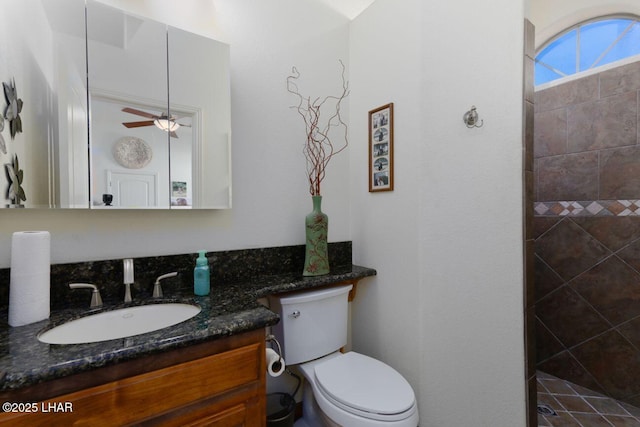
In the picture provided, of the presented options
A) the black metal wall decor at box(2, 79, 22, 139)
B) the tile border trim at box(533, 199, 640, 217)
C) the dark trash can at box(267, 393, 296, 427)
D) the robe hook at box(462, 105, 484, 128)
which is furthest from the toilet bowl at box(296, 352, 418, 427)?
the tile border trim at box(533, 199, 640, 217)

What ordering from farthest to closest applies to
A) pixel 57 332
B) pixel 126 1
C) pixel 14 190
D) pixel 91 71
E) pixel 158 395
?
pixel 126 1 → pixel 91 71 → pixel 14 190 → pixel 57 332 → pixel 158 395

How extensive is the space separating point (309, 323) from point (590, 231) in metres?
2.09

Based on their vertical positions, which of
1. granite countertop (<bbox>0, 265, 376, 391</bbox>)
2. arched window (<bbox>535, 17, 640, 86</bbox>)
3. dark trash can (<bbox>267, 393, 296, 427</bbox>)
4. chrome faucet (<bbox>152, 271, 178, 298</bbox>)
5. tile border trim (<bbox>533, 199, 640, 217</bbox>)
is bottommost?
dark trash can (<bbox>267, 393, 296, 427</bbox>)

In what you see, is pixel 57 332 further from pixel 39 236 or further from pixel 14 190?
pixel 14 190

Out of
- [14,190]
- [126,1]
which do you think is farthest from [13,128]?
[126,1]

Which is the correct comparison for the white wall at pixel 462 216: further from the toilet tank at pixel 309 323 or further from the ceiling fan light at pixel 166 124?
the ceiling fan light at pixel 166 124

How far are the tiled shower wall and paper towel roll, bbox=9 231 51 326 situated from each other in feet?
9.83

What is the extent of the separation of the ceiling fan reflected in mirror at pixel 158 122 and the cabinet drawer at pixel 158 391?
97 centimetres

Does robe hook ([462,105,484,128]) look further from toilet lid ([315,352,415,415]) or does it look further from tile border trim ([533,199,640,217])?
tile border trim ([533,199,640,217])

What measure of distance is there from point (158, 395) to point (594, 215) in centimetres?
274

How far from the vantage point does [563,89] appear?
229cm

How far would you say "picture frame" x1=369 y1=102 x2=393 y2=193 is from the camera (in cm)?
168

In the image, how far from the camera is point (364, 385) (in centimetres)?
135

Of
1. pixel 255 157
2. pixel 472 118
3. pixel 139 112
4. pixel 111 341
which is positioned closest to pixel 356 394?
pixel 111 341
